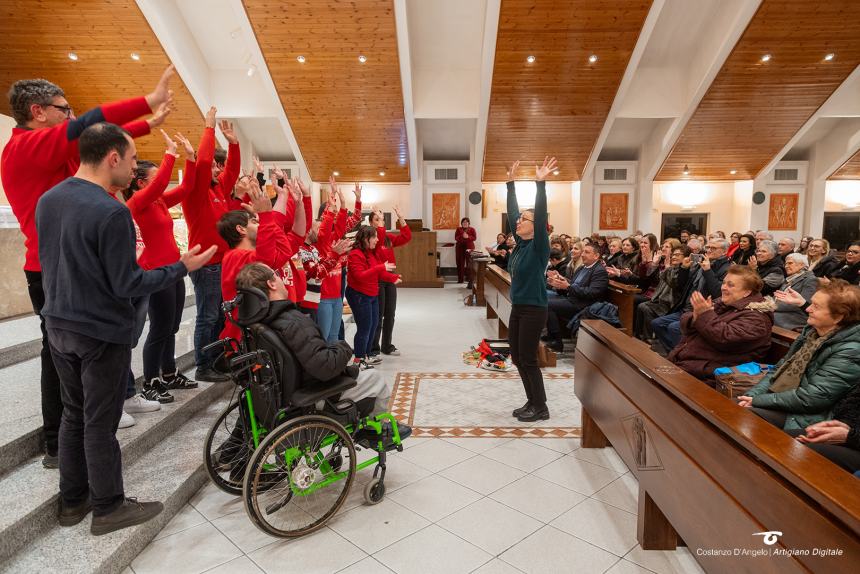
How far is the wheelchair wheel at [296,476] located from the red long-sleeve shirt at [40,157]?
4.21 feet

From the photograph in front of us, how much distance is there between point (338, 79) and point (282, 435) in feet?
29.8

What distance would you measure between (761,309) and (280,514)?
2985 millimetres

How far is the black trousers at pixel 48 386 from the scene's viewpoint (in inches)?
83.2

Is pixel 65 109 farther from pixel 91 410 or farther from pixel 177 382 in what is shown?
pixel 177 382

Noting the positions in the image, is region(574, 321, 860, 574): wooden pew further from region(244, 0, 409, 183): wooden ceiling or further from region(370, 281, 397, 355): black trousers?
region(244, 0, 409, 183): wooden ceiling

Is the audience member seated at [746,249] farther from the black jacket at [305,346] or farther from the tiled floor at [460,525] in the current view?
the black jacket at [305,346]

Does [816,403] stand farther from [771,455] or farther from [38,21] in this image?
[38,21]

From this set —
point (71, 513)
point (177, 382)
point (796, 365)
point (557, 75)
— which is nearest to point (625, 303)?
point (796, 365)

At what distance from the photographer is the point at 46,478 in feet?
7.04

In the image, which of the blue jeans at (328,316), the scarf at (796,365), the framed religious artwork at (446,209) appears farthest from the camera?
the framed religious artwork at (446,209)

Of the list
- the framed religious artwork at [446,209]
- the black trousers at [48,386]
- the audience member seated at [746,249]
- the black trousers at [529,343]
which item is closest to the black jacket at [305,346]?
the black trousers at [48,386]

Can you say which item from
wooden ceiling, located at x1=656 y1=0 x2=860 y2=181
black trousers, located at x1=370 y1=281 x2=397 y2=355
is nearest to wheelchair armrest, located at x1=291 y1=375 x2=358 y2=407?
black trousers, located at x1=370 y1=281 x2=397 y2=355

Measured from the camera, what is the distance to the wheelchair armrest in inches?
84.4

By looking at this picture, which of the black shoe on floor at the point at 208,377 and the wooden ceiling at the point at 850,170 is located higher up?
the wooden ceiling at the point at 850,170
